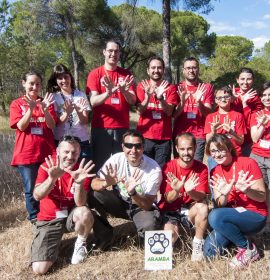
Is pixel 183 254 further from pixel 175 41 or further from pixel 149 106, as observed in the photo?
pixel 175 41

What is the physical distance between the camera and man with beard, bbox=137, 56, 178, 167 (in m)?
4.81

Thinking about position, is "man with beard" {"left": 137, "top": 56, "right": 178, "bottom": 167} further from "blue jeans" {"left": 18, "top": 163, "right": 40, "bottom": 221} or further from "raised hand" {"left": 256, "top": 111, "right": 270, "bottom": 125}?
"blue jeans" {"left": 18, "top": 163, "right": 40, "bottom": 221}

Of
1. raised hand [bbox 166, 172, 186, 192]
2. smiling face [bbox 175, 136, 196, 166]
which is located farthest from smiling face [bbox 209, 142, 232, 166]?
raised hand [bbox 166, 172, 186, 192]

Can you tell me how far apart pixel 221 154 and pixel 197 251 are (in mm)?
998

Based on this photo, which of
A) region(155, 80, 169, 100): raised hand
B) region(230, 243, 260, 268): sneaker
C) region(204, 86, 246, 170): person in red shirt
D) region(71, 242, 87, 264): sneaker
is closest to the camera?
region(230, 243, 260, 268): sneaker

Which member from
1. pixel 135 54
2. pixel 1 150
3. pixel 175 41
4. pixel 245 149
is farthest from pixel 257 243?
pixel 175 41

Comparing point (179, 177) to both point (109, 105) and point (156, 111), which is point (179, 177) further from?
point (109, 105)

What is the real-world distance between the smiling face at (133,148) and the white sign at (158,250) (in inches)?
32.3

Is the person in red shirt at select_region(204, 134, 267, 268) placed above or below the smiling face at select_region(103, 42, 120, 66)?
below

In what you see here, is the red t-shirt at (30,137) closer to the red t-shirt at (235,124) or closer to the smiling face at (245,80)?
the red t-shirt at (235,124)

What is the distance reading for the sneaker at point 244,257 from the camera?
354 centimetres

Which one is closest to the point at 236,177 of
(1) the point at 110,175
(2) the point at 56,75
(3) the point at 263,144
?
(3) the point at 263,144

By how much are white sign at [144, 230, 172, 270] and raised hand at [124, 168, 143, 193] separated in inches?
17.5

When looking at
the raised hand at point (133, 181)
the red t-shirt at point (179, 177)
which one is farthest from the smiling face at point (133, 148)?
the red t-shirt at point (179, 177)
